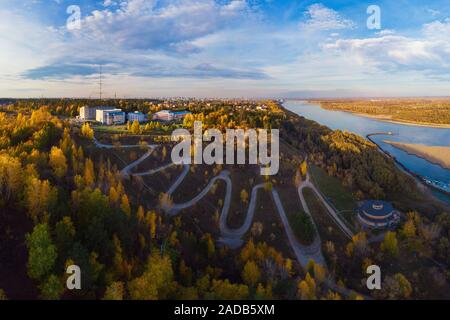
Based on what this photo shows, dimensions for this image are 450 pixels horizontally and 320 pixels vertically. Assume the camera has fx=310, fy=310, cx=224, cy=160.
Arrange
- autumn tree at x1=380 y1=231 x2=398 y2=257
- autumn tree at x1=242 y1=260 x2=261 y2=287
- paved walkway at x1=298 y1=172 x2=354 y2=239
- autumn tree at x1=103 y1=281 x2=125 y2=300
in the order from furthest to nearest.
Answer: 1. paved walkway at x1=298 y1=172 x2=354 y2=239
2. autumn tree at x1=380 y1=231 x2=398 y2=257
3. autumn tree at x1=242 y1=260 x2=261 y2=287
4. autumn tree at x1=103 y1=281 x2=125 y2=300

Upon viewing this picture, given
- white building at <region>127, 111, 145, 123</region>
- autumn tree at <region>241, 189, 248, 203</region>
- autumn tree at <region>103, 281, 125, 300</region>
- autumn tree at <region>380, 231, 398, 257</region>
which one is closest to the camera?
autumn tree at <region>103, 281, 125, 300</region>

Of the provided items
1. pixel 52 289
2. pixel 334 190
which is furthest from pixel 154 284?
pixel 334 190

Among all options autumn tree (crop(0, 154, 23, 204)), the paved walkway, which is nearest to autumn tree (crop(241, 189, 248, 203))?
the paved walkway

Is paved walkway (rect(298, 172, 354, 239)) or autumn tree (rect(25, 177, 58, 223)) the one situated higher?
autumn tree (rect(25, 177, 58, 223))

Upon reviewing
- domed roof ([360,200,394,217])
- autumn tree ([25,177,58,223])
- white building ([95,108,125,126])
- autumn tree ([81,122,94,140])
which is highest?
white building ([95,108,125,126])

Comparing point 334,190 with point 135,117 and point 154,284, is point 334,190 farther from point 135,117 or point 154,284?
point 135,117

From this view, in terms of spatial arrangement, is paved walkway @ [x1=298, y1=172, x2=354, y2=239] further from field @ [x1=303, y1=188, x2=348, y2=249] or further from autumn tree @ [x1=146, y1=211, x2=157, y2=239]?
autumn tree @ [x1=146, y1=211, x2=157, y2=239]

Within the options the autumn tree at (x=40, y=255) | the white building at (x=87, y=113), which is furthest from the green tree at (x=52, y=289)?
the white building at (x=87, y=113)
